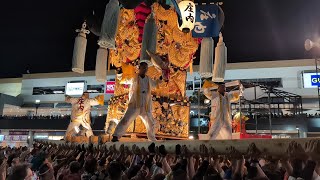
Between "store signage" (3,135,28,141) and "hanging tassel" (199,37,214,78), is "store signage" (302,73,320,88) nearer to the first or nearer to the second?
"hanging tassel" (199,37,214,78)

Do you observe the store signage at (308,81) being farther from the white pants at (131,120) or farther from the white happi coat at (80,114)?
the white pants at (131,120)

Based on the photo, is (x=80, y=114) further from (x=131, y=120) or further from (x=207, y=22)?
(x=207, y=22)

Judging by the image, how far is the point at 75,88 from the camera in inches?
1126

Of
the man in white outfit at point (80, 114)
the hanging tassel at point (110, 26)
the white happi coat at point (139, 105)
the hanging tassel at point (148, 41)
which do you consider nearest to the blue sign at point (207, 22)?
the hanging tassel at point (148, 41)

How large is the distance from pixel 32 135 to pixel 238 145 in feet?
85.3

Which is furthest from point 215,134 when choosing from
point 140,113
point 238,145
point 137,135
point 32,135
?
point 32,135

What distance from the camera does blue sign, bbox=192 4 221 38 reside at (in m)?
7.07

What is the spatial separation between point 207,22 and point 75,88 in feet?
76.5

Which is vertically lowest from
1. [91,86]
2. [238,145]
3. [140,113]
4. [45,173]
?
[45,173]

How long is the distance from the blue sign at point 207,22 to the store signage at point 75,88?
2264 centimetres

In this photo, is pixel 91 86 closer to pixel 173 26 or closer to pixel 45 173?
pixel 173 26

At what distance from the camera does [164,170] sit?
135 inches

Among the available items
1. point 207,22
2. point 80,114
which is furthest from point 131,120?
point 80,114

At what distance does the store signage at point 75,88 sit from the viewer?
28.3 meters
